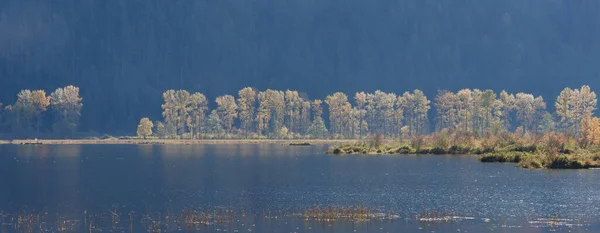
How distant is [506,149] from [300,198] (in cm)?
5446

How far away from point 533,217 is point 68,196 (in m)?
34.5

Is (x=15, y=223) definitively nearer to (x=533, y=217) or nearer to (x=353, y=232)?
(x=353, y=232)

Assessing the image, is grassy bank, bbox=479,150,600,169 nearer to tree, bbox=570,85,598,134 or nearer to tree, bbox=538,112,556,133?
tree, bbox=570,85,598,134

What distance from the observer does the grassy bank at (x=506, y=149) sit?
277 ft

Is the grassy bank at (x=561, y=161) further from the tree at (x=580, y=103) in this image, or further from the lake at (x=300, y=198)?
Answer: the tree at (x=580, y=103)

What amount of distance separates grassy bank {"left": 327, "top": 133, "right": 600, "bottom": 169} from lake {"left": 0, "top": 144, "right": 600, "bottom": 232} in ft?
12.1

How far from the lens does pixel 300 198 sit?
59094 millimetres

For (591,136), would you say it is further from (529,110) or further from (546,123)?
(546,123)

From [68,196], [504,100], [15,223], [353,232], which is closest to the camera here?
[353,232]

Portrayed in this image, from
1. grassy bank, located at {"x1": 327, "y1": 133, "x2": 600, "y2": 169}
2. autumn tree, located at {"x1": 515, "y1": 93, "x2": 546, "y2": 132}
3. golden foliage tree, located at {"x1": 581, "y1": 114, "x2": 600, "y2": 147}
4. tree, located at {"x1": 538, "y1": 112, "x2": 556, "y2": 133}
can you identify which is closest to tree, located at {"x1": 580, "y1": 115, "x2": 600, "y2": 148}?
golden foliage tree, located at {"x1": 581, "y1": 114, "x2": 600, "y2": 147}

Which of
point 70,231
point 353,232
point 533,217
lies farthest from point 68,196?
point 533,217

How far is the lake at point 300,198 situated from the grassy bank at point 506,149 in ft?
12.1

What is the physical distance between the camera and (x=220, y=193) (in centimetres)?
6341

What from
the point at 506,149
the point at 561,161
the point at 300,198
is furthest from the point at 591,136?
the point at 300,198
